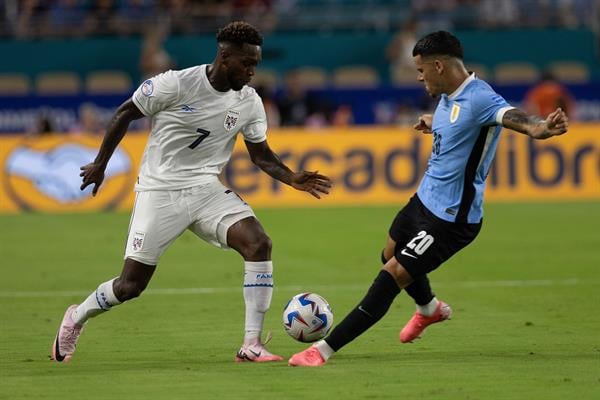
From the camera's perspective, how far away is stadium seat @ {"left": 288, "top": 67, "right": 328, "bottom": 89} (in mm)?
27938

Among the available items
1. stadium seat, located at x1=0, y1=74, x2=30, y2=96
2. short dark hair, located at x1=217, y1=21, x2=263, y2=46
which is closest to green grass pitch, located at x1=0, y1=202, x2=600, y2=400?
short dark hair, located at x1=217, y1=21, x2=263, y2=46

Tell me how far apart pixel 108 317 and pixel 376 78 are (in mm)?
18709

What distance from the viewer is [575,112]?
28.7 metres

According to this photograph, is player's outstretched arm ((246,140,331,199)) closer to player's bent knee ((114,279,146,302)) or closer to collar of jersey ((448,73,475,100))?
collar of jersey ((448,73,475,100))

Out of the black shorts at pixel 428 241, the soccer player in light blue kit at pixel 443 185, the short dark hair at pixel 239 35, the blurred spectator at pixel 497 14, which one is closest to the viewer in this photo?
the soccer player in light blue kit at pixel 443 185

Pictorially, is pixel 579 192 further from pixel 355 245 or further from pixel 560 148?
pixel 355 245

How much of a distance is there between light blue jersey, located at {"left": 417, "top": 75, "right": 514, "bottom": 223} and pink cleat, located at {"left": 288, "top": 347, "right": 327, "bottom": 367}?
127 cm

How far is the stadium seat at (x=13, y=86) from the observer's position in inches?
1070

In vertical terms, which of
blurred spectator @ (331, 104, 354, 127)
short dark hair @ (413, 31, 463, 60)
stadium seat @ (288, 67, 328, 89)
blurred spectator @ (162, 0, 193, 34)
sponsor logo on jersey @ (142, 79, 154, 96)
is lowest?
blurred spectator @ (331, 104, 354, 127)

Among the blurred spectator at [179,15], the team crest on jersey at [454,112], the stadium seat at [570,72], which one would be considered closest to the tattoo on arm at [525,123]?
the team crest on jersey at [454,112]

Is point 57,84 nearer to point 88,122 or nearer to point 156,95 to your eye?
point 88,122

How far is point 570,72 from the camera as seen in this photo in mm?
29109

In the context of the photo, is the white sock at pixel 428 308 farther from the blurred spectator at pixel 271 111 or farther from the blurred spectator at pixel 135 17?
the blurred spectator at pixel 135 17

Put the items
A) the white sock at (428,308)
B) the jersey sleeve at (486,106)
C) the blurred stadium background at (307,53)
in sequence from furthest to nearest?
the blurred stadium background at (307,53) < the white sock at (428,308) < the jersey sleeve at (486,106)
